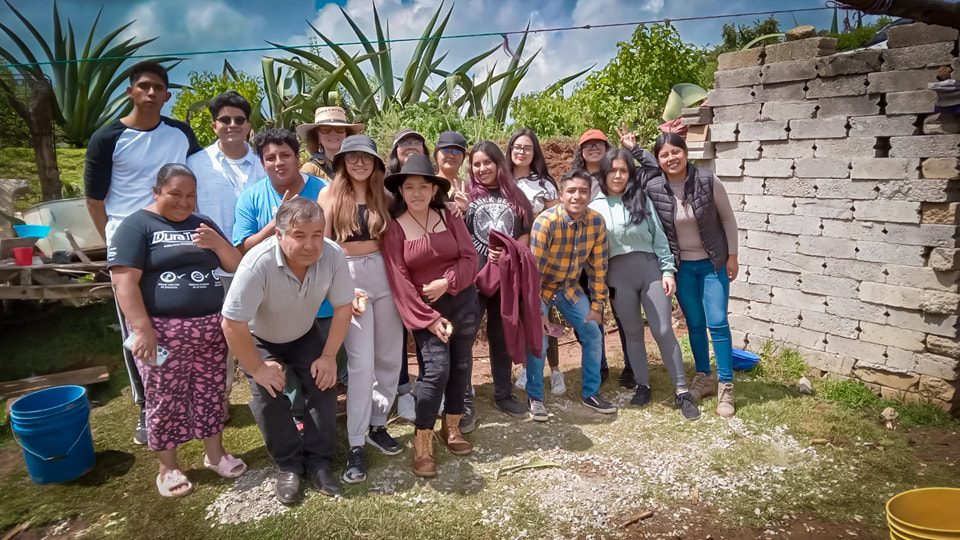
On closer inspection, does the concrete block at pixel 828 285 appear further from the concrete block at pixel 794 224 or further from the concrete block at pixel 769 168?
the concrete block at pixel 769 168

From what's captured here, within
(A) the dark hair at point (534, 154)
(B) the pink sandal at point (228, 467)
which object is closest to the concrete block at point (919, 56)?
(A) the dark hair at point (534, 154)

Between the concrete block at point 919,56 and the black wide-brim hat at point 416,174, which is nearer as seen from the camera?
the black wide-brim hat at point 416,174

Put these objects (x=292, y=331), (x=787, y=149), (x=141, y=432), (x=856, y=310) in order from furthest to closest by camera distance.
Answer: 1. (x=787, y=149)
2. (x=856, y=310)
3. (x=141, y=432)
4. (x=292, y=331)

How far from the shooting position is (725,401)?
433 centimetres

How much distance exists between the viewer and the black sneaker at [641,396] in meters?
4.49

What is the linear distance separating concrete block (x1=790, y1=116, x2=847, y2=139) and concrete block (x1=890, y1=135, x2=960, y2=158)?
14.1 inches

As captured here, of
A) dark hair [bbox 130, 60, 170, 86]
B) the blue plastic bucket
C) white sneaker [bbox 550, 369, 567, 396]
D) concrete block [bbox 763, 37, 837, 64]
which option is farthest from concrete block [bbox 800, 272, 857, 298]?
the blue plastic bucket

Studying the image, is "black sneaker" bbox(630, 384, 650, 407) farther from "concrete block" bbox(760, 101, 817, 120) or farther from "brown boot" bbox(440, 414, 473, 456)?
Answer: "concrete block" bbox(760, 101, 817, 120)

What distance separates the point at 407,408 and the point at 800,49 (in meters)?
4.20

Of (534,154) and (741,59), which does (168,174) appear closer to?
(534,154)

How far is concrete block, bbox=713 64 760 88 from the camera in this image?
16.5 ft

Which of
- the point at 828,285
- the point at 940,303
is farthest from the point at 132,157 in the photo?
the point at 940,303

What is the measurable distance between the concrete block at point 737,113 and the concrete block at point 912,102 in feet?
3.16

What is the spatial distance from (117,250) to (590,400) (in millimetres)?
3226
